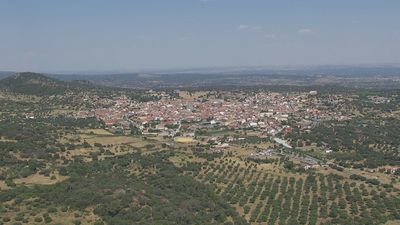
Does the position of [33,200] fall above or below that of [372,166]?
above

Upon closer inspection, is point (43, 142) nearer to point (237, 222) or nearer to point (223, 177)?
point (223, 177)

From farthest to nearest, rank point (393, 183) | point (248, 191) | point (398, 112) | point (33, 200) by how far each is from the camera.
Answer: point (398, 112) → point (393, 183) → point (248, 191) → point (33, 200)

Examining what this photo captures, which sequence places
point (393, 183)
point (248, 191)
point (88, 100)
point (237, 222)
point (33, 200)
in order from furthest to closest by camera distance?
point (88, 100), point (393, 183), point (248, 191), point (237, 222), point (33, 200)

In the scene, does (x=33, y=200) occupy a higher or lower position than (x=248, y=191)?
higher

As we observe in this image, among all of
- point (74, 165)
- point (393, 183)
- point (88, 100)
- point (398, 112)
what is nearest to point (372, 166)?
point (393, 183)

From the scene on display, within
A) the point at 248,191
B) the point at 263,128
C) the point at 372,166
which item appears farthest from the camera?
the point at 263,128

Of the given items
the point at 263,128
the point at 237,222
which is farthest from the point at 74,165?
the point at 263,128

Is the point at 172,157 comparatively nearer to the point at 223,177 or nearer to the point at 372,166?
the point at 223,177

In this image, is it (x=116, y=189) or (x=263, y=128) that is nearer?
(x=116, y=189)

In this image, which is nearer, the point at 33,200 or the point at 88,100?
the point at 33,200
